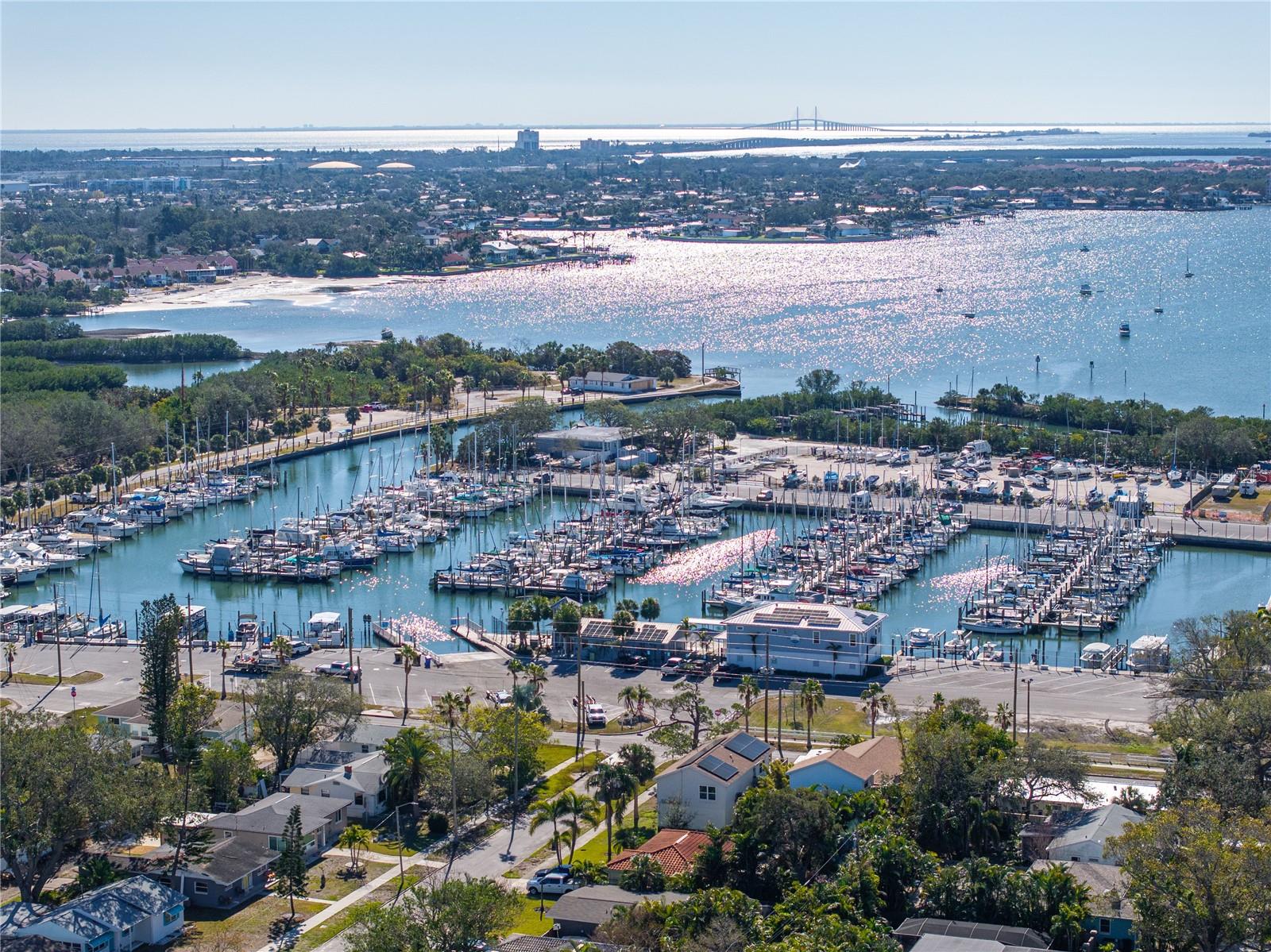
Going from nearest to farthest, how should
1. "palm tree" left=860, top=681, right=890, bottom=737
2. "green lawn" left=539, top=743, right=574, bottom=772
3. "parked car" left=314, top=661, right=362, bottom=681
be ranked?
1. "green lawn" left=539, top=743, right=574, bottom=772
2. "palm tree" left=860, top=681, right=890, bottom=737
3. "parked car" left=314, top=661, right=362, bottom=681

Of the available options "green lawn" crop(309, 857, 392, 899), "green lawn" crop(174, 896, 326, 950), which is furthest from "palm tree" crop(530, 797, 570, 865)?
"green lawn" crop(174, 896, 326, 950)

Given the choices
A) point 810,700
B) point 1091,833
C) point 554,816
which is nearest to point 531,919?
point 554,816

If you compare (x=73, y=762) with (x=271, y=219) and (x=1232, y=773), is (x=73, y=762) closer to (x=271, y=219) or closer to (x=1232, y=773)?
(x=1232, y=773)

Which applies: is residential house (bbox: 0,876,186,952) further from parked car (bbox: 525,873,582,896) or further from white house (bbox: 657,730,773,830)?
white house (bbox: 657,730,773,830)

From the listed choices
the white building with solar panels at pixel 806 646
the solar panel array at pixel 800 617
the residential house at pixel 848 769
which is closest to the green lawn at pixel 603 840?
the residential house at pixel 848 769

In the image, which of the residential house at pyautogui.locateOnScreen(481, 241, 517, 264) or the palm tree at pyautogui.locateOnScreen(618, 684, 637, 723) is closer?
the palm tree at pyautogui.locateOnScreen(618, 684, 637, 723)

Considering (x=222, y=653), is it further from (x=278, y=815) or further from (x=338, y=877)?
(x=338, y=877)

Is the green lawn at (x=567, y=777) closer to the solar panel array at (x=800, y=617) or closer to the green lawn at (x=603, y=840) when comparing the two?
the green lawn at (x=603, y=840)

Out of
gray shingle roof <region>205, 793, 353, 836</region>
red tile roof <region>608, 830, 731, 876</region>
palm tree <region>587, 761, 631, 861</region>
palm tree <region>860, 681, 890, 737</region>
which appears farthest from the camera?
palm tree <region>860, 681, 890, 737</region>
